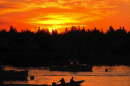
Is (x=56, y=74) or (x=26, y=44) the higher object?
(x=26, y=44)

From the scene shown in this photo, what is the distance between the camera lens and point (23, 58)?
544ft

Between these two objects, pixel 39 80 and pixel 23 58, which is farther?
pixel 23 58

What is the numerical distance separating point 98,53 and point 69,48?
87.9 feet

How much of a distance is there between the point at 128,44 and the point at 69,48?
3547 cm

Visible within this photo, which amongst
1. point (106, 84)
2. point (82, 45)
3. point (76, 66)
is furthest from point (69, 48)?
point (106, 84)

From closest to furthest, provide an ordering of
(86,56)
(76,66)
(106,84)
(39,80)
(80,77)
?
(106,84)
(39,80)
(80,77)
(76,66)
(86,56)

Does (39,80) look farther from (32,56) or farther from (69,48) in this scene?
(69,48)

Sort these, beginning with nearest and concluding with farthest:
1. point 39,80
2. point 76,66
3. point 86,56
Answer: point 39,80 → point 76,66 → point 86,56

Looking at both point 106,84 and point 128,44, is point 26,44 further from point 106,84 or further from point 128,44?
point 106,84

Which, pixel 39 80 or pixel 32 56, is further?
pixel 32 56

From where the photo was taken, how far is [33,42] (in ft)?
622

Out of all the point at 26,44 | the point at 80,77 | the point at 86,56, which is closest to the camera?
the point at 80,77

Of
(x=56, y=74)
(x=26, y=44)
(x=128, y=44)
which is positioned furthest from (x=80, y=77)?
(x=26, y=44)

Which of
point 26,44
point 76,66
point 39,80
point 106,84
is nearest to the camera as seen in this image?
point 106,84
